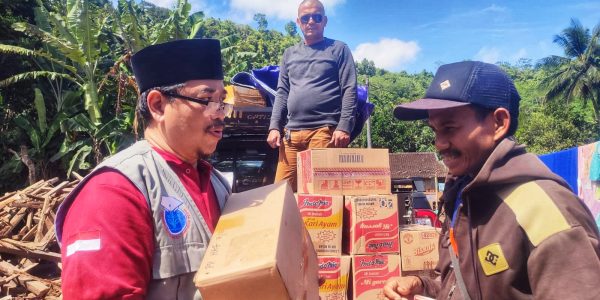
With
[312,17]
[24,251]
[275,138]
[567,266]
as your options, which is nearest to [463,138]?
[567,266]

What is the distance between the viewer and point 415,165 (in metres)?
38.2

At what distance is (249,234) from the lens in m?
1.48

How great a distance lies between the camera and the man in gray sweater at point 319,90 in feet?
13.8

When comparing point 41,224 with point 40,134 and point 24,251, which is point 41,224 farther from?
point 40,134

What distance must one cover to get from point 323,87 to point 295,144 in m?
0.59

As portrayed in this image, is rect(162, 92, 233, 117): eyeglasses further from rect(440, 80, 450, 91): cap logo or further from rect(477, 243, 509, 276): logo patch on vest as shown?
rect(477, 243, 509, 276): logo patch on vest

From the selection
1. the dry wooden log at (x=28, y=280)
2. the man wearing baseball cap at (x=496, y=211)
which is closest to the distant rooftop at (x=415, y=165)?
the dry wooden log at (x=28, y=280)

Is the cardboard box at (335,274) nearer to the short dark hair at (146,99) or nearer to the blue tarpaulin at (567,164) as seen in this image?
the short dark hair at (146,99)

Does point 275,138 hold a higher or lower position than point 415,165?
higher

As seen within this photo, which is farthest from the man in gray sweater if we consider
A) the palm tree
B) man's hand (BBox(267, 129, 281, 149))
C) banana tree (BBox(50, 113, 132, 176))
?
the palm tree

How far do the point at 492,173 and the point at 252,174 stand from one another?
538cm

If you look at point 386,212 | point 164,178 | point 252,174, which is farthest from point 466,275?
point 252,174

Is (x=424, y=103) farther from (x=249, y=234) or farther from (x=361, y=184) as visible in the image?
(x=361, y=184)

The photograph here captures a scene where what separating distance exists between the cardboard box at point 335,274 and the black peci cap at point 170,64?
2.70 meters
